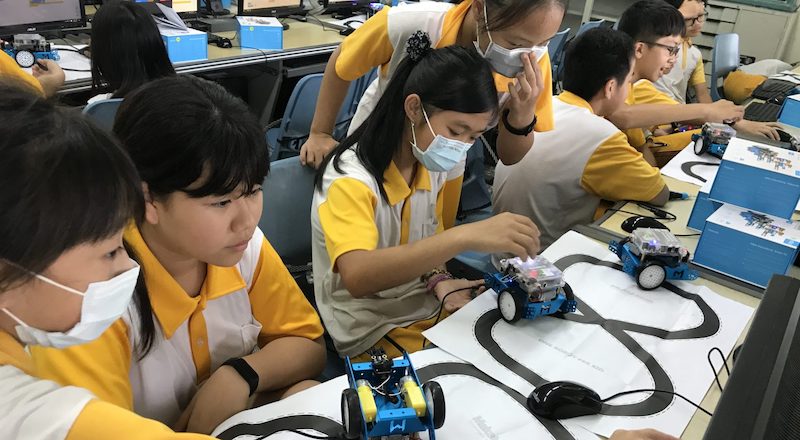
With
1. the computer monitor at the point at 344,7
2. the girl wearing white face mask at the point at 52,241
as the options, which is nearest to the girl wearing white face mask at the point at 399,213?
the girl wearing white face mask at the point at 52,241

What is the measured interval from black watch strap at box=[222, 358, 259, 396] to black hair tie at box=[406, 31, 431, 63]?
0.80 metres

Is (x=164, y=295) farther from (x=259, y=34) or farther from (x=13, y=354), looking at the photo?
(x=259, y=34)

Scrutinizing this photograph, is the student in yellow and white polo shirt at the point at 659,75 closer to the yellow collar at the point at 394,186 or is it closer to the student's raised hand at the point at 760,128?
the student's raised hand at the point at 760,128

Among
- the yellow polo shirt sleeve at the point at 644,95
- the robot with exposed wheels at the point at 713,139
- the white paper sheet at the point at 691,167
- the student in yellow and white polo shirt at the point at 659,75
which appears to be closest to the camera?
the white paper sheet at the point at 691,167

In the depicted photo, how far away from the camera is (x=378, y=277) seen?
4.05ft

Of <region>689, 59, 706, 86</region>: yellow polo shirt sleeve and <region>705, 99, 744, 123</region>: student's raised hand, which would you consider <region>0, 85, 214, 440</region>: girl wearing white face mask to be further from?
<region>689, 59, 706, 86</region>: yellow polo shirt sleeve

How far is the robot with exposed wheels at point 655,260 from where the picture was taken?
1344mm

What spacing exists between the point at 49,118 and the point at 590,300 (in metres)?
1.08

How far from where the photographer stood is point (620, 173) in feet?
5.75

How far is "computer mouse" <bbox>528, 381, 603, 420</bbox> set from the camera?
94cm

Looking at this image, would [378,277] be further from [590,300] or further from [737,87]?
[737,87]

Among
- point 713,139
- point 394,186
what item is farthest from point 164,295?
point 713,139

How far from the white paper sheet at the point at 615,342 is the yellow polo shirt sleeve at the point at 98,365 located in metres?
0.52

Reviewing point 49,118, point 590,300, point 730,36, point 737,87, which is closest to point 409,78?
point 590,300
